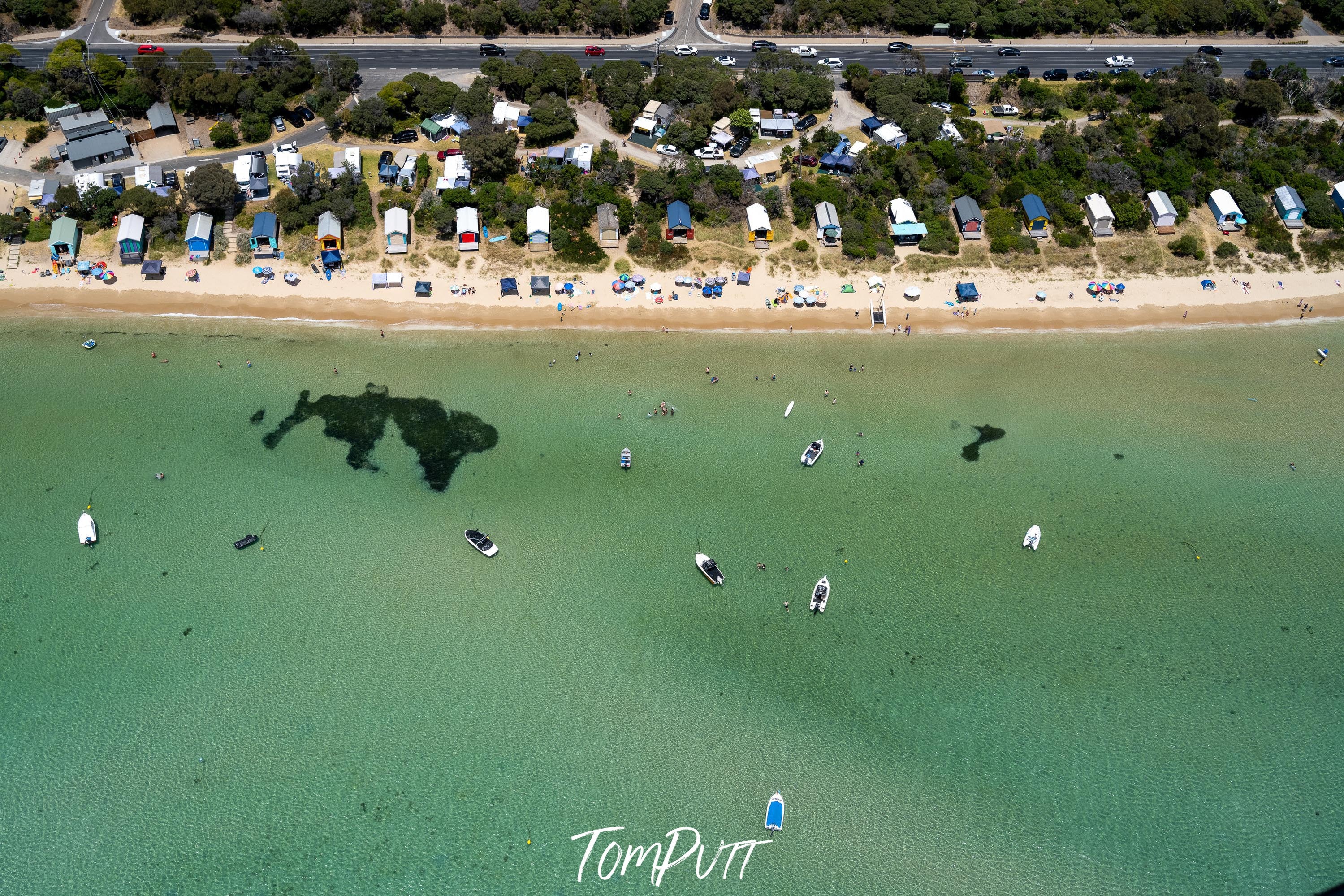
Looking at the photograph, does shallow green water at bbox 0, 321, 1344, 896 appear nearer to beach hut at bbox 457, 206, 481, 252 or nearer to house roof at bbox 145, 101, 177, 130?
beach hut at bbox 457, 206, 481, 252

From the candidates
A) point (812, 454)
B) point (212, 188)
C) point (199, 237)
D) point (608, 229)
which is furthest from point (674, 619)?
point (212, 188)

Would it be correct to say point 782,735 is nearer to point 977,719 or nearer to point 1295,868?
point 977,719

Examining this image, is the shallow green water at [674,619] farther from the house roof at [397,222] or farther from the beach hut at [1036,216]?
the beach hut at [1036,216]

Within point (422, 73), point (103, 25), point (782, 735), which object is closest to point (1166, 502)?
point (782, 735)

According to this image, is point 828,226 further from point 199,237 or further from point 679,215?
point 199,237

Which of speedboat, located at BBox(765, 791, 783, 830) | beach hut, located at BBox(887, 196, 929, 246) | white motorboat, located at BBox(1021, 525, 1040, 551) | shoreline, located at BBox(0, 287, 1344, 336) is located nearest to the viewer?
speedboat, located at BBox(765, 791, 783, 830)

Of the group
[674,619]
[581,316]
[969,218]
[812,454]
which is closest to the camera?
[674,619]

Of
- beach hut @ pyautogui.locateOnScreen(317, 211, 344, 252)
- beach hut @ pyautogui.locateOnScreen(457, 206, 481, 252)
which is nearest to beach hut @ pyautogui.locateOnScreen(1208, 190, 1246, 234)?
beach hut @ pyautogui.locateOnScreen(457, 206, 481, 252)
